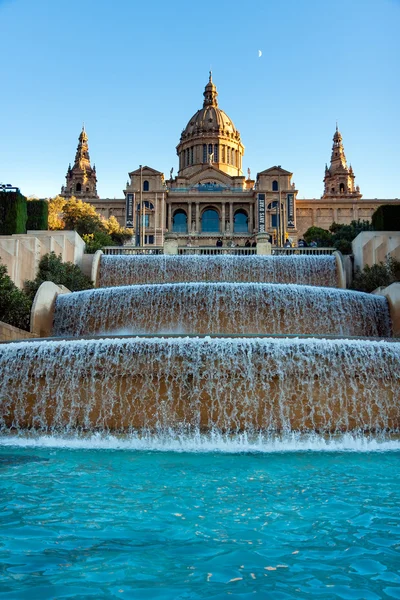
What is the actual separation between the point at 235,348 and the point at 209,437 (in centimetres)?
149

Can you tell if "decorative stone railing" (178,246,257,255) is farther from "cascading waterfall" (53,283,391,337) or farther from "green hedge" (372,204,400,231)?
"cascading waterfall" (53,283,391,337)

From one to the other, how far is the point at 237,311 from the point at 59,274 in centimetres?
721

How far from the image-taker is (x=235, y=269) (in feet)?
68.0

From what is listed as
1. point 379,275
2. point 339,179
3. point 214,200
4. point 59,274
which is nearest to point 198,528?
point 59,274

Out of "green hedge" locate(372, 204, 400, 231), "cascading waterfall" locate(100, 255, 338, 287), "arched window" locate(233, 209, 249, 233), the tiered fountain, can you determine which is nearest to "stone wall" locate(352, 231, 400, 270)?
"cascading waterfall" locate(100, 255, 338, 287)

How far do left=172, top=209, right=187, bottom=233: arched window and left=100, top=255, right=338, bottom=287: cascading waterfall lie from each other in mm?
48814

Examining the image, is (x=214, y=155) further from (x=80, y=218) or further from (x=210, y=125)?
(x=80, y=218)

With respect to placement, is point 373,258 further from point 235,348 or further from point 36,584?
point 36,584

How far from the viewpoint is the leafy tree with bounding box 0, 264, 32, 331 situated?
622 inches

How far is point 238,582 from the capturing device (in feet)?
11.0

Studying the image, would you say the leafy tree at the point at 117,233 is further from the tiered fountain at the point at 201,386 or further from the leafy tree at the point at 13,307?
the tiered fountain at the point at 201,386

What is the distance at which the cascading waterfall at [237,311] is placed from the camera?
15195 millimetres

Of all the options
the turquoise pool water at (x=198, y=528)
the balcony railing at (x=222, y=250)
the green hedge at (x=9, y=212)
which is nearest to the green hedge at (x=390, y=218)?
the balcony railing at (x=222, y=250)

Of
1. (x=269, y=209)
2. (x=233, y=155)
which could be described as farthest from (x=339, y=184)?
(x=269, y=209)
